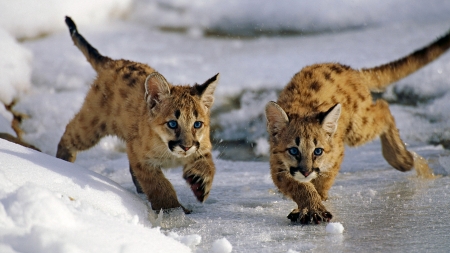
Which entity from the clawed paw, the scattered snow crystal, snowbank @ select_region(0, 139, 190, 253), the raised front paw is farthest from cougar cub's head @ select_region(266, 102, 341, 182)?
snowbank @ select_region(0, 139, 190, 253)

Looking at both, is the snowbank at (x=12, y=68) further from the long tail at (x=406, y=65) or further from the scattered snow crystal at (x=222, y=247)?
the scattered snow crystal at (x=222, y=247)

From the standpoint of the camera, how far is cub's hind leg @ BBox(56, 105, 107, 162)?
6332mm

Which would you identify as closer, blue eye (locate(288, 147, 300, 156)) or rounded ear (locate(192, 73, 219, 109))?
blue eye (locate(288, 147, 300, 156))

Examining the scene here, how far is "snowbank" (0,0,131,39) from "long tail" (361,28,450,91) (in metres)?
6.09

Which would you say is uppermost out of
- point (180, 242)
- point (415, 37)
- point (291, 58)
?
point (415, 37)

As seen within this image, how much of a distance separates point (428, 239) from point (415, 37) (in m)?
7.22

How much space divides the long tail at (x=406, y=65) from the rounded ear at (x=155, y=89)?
2.46 metres

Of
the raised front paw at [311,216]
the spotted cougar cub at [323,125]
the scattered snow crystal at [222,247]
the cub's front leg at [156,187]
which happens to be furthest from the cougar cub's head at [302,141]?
the scattered snow crystal at [222,247]

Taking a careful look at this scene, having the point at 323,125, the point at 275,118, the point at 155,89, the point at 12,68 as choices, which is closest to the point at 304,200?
the point at 323,125

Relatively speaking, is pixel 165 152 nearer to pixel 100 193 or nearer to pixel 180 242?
pixel 100 193

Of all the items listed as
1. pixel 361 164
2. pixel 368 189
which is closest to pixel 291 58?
pixel 361 164

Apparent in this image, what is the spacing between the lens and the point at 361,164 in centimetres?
701

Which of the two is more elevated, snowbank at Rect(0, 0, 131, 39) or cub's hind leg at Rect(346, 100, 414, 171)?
snowbank at Rect(0, 0, 131, 39)

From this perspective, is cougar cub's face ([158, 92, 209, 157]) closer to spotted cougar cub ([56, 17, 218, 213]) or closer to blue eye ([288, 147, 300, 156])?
spotted cougar cub ([56, 17, 218, 213])
